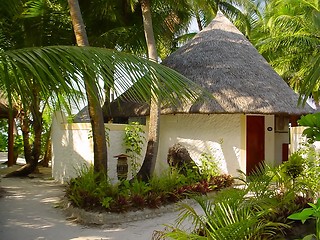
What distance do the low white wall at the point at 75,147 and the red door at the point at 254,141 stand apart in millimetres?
3459

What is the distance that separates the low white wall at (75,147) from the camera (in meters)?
9.77

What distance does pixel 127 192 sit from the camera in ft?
24.5

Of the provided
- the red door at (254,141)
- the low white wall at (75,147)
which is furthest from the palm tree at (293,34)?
the low white wall at (75,147)

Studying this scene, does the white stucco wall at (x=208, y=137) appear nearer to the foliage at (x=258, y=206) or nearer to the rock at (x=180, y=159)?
the rock at (x=180, y=159)

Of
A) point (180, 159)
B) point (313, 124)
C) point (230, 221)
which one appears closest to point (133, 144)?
point (180, 159)

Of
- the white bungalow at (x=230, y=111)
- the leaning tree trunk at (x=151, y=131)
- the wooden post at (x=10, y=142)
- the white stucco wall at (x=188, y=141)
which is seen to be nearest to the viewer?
the leaning tree trunk at (x=151, y=131)

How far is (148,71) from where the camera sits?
260 centimetres

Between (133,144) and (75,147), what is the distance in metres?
1.76

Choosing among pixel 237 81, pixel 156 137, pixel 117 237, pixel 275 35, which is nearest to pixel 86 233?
pixel 117 237

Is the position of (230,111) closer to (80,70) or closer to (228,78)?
(228,78)

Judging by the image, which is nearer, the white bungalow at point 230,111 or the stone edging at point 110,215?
the stone edging at point 110,215

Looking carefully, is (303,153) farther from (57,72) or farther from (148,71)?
(57,72)

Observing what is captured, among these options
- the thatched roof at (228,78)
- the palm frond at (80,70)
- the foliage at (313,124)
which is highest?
the thatched roof at (228,78)

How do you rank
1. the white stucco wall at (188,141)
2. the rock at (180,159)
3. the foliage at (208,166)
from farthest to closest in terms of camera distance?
the white stucco wall at (188,141), the rock at (180,159), the foliage at (208,166)
